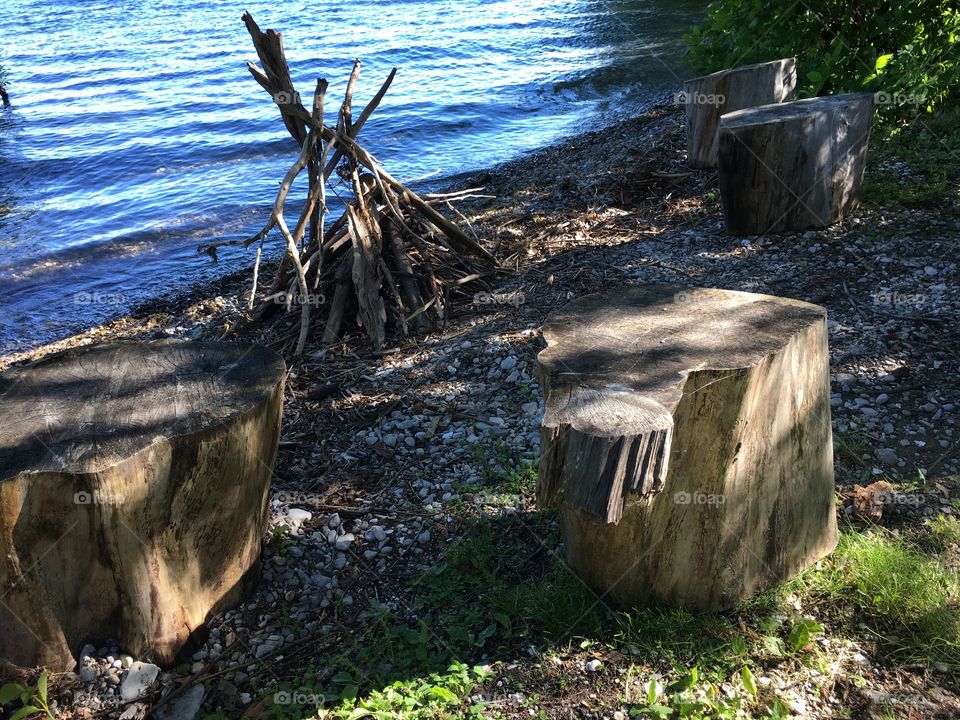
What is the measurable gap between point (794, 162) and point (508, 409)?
117 inches

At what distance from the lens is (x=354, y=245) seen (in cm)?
556

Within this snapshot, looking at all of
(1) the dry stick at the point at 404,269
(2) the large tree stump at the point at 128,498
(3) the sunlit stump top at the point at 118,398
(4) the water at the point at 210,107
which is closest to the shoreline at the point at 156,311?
(4) the water at the point at 210,107

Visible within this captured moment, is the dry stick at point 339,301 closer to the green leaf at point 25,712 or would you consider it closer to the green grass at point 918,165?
the green leaf at point 25,712

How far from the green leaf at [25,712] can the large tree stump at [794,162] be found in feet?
17.3

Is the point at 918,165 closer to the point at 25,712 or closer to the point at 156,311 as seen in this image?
the point at 156,311

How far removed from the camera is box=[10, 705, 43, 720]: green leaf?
2840 mm

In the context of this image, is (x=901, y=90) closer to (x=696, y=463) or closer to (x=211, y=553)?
(x=696, y=463)

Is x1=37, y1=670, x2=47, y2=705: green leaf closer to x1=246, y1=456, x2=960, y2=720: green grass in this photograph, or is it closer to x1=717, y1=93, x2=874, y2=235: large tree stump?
x1=246, y1=456, x2=960, y2=720: green grass

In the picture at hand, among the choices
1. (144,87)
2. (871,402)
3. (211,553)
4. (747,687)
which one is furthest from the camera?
(144,87)

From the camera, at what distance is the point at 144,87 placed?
1614 centimetres

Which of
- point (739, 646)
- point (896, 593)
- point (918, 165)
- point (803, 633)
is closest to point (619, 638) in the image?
point (739, 646)

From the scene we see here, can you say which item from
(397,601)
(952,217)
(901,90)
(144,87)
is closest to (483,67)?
(144,87)

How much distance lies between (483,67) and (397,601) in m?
14.9

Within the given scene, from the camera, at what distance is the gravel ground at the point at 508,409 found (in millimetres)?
3049
